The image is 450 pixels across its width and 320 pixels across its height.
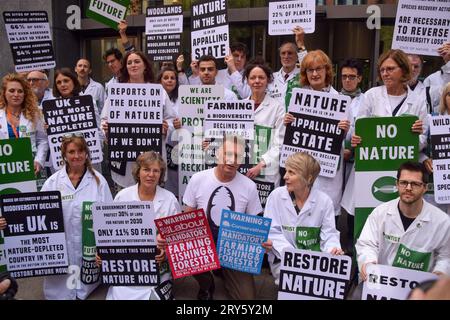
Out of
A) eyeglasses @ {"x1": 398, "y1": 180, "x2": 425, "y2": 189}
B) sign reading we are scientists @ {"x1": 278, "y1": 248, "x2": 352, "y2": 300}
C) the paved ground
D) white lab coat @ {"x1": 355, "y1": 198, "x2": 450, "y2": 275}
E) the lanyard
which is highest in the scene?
the lanyard

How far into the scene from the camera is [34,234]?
4.48 meters

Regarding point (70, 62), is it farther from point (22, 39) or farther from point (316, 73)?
point (316, 73)

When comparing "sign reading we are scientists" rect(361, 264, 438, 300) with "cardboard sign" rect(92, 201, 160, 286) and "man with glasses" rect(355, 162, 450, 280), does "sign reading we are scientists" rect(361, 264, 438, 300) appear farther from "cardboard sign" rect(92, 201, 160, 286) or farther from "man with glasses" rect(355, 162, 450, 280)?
"cardboard sign" rect(92, 201, 160, 286)

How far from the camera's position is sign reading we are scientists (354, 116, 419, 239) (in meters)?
4.48

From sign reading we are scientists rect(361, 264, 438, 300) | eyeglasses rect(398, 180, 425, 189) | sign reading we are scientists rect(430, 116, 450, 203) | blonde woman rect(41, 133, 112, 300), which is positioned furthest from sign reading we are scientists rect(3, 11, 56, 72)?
sign reading we are scientists rect(361, 264, 438, 300)

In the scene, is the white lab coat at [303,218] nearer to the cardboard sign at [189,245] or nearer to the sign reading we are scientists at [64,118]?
the cardboard sign at [189,245]

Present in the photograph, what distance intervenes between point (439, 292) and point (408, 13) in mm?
4823

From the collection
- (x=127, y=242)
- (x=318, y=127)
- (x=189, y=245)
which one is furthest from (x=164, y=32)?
(x=189, y=245)

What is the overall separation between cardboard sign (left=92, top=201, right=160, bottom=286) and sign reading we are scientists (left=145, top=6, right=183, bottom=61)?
11.2ft

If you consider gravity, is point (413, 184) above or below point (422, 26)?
below

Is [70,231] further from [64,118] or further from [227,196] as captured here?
[227,196]

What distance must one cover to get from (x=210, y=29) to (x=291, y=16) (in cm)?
99
